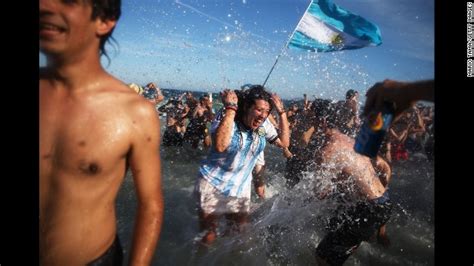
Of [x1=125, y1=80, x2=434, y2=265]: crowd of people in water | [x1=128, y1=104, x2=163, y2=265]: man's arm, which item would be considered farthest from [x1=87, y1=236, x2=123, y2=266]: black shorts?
[x1=125, y1=80, x2=434, y2=265]: crowd of people in water

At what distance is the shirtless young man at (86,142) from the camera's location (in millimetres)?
1634

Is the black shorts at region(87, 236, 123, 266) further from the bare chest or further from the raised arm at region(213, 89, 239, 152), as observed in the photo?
the raised arm at region(213, 89, 239, 152)

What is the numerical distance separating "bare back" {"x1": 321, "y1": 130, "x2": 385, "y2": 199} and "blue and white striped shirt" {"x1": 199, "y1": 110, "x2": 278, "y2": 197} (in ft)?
2.93

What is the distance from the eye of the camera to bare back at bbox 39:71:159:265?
1.71 m

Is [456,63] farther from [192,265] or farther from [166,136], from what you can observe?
[166,136]

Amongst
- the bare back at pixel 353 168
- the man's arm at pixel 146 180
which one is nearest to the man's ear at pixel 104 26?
the man's arm at pixel 146 180

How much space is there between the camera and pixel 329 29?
276 inches

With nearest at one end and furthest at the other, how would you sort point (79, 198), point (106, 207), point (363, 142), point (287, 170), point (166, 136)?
point (79, 198) < point (106, 207) < point (363, 142) < point (287, 170) < point (166, 136)

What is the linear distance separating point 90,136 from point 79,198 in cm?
31

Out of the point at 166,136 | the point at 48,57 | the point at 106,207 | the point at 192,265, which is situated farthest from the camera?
the point at 166,136

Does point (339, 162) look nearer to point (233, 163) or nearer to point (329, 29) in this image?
point (233, 163)

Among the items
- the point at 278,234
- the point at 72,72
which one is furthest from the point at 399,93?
the point at 278,234
